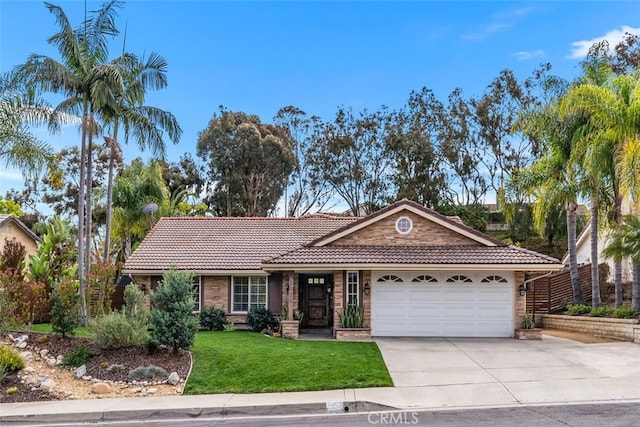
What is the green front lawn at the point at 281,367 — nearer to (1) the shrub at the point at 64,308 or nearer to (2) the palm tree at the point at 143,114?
(1) the shrub at the point at 64,308

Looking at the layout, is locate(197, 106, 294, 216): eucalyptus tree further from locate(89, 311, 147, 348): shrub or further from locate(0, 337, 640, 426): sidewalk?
locate(0, 337, 640, 426): sidewalk

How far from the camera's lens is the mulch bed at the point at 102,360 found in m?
11.8

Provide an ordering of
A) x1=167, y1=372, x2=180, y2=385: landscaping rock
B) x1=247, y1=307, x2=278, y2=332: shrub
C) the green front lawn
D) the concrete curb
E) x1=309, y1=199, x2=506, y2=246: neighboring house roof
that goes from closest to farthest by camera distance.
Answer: the concrete curb, the green front lawn, x1=167, y1=372, x2=180, y2=385: landscaping rock, x1=309, y1=199, x2=506, y2=246: neighboring house roof, x1=247, y1=307, x2=278, y2=332: shrub

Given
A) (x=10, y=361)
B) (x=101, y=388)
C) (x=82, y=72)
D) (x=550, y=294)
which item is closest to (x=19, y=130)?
(x=82, y=72)

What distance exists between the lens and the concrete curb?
10070 mm

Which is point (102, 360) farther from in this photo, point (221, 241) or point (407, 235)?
point (407, 235)

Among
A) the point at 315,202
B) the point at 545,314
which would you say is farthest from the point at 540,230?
the point at 315,202

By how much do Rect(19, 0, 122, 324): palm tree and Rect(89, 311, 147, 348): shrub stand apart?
467 cm

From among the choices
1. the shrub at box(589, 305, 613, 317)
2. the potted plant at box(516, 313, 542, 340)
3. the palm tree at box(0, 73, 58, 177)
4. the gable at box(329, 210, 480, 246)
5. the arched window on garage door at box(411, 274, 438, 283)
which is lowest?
the potted plant at box(516, 313, 542, 340)

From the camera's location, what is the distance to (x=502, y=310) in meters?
18.3

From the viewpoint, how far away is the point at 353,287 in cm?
1878

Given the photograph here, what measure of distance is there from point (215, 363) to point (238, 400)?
2.52 m

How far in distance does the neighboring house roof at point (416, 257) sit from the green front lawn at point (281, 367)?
3.14 metres

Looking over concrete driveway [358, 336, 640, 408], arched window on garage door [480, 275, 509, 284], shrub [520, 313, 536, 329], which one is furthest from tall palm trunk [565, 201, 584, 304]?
concrete driveway [358, 336, 640, 408]
